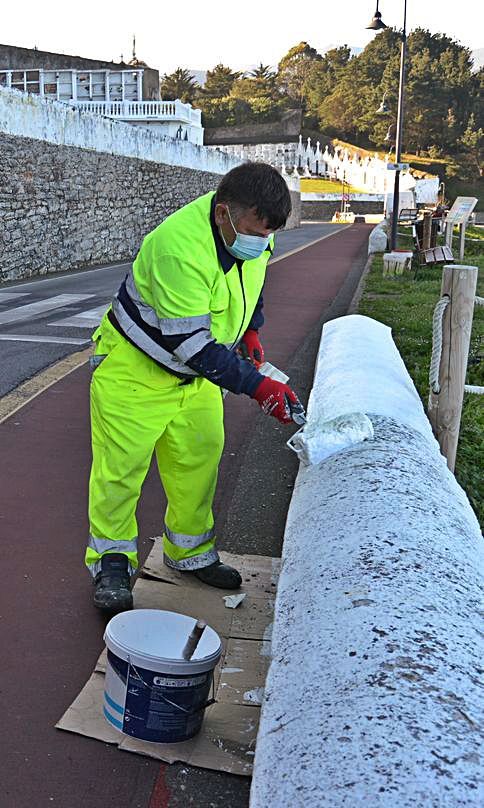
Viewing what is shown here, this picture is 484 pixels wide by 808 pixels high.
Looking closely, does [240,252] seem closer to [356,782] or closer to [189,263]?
[189,263]

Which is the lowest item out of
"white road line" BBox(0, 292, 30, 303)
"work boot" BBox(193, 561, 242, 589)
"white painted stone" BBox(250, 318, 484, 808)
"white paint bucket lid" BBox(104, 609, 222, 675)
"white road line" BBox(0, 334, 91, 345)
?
"work boot" BBox(193, 561, 242, 589)

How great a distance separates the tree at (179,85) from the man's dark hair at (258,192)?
95957mm

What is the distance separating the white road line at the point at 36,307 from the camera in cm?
1063

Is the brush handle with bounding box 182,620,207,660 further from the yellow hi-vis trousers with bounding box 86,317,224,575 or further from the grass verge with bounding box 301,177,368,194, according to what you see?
the grass verge with bounding box 301,177,368,194

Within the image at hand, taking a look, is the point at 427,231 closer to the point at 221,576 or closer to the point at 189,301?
the point at 221,576

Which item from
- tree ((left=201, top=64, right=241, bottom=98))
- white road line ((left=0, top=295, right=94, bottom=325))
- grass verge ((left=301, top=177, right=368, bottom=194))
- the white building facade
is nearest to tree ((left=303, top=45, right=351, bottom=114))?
tree ((left=201, top=64, right=241, bottom=98))

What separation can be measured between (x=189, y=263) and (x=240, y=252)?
Result: 25cm

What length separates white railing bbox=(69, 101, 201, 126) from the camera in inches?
1606

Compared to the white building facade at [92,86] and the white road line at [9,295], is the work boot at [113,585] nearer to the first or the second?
the white road line at [9,295]

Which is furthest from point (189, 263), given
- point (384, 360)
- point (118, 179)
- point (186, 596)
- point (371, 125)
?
point (371, 125)

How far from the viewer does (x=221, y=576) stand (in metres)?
3.60

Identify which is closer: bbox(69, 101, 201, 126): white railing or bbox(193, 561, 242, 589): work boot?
bbox(193, 561, 242, 589): work boot

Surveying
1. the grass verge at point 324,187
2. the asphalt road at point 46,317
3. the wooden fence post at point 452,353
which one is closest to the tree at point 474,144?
the grass verge at point 324,187

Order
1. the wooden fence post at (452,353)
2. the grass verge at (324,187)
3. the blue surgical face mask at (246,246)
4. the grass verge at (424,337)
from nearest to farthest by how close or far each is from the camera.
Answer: the blue surgical face mask at (246,246) → the wooden fence post at (452,353) → the grass verge at (424,337) → the grass verge at (324,187)
